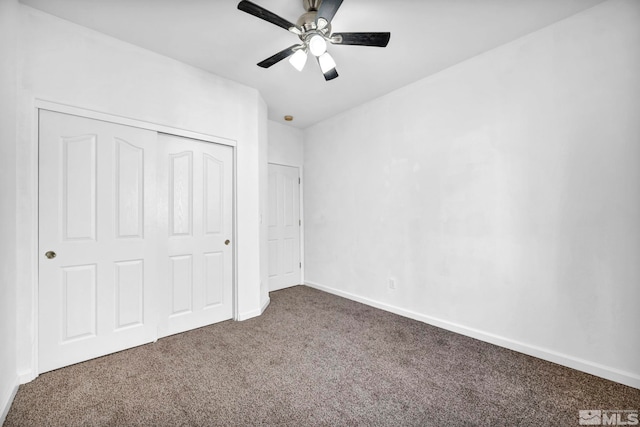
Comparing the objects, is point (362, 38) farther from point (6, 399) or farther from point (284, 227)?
point (6, 399)

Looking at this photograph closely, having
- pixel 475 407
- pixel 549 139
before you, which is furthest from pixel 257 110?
pixel 475 407

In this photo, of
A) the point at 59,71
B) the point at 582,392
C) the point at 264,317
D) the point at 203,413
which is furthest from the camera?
the point at 264,317

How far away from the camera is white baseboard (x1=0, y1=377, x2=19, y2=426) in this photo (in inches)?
62.6

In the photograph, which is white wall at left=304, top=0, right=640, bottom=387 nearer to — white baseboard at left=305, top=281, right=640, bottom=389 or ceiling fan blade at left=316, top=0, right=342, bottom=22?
white baseboard at left=305, top=281, right=640, bottom=389

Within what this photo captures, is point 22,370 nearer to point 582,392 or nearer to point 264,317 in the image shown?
point 264,317

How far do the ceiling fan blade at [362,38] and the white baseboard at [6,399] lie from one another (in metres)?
3.06

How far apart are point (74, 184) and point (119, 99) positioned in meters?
0.81

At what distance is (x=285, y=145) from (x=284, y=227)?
1326 mm

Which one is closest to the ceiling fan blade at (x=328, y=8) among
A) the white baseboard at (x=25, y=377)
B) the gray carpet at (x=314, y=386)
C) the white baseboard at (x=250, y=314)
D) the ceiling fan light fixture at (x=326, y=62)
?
the ceiling fan light fixture at (x=326, y=62)

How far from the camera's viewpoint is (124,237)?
7.88 ft

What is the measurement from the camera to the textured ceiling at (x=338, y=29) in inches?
78.6

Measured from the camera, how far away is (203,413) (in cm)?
165

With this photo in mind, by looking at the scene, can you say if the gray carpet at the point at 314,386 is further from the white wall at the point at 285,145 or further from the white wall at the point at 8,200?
the white wall at the point at 285,145

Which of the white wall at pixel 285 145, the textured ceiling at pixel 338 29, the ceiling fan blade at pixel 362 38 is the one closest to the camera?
the ceiling fan blade at pixel 362 38
